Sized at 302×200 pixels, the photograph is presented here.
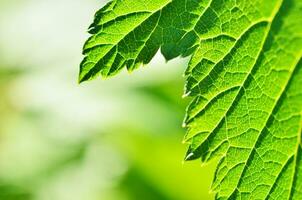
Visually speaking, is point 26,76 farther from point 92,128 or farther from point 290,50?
point 290,50

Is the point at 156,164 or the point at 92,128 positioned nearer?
the point at 156,164

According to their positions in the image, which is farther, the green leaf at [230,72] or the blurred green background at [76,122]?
the blurred green background at [76,122]

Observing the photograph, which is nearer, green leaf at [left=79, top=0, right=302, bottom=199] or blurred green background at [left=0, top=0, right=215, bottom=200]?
green leaf at [left=79, top=0, right=302, bottom=199]

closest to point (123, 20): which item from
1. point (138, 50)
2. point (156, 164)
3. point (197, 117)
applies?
point (138, 50)

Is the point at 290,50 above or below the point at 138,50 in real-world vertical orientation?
below
